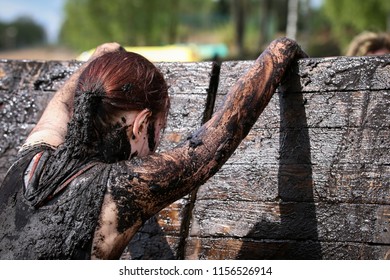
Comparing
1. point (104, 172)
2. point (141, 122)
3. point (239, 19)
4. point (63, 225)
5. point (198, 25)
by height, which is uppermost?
point (198, 25)

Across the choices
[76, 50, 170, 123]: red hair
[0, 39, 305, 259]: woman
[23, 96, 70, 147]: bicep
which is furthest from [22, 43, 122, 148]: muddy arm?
[76, 50, 170, 123]: red hair

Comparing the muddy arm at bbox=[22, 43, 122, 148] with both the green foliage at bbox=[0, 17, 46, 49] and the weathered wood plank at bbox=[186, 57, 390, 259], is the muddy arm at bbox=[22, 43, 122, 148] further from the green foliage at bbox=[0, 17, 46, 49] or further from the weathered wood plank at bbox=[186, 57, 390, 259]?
the green foliage at bbox=[0, 17, 46, 49]

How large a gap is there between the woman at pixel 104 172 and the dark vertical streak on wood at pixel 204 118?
65cm

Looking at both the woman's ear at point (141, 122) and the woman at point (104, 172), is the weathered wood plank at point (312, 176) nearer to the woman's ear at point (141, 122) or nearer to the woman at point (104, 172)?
the woman at point (104, 172)

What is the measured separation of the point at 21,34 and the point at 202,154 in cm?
8481

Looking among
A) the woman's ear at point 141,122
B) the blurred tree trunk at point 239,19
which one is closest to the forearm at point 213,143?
the woman's ear at point 141,122

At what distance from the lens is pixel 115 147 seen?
7.80ft

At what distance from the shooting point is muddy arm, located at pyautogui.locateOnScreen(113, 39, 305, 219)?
7.49 ft

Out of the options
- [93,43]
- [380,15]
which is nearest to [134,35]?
[93,43]

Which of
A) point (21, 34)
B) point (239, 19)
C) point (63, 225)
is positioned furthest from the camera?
point (21, 34)

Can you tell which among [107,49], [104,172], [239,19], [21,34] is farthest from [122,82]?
[21,34]

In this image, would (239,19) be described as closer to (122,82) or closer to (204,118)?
(204,118)

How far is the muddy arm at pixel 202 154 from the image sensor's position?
2.28m

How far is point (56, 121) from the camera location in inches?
108
